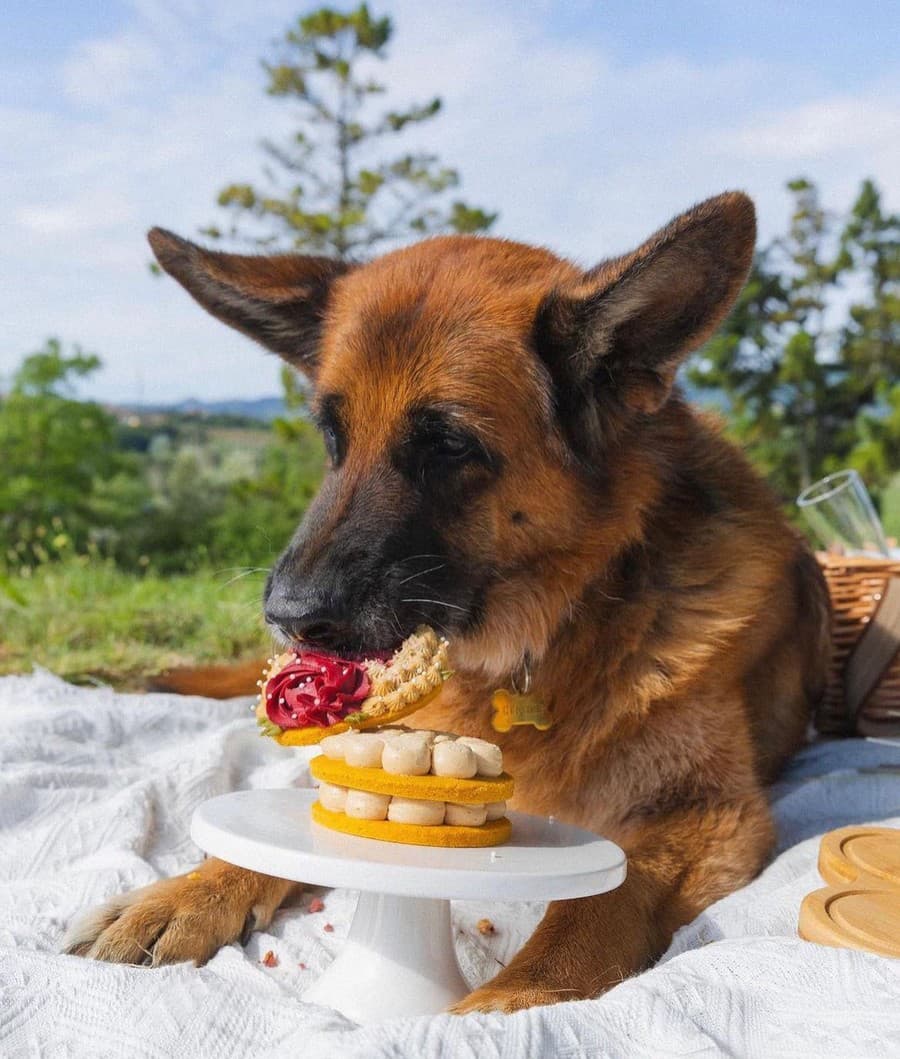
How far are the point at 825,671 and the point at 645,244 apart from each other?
6.49ft

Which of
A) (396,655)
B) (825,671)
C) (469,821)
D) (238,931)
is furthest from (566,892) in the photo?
(825,671)

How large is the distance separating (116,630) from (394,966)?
14.2ft

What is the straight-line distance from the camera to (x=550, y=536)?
7.68 ft

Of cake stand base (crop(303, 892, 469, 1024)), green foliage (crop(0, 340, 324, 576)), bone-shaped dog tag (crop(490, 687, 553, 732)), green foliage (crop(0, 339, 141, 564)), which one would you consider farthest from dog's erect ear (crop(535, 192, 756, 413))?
green foliage (crop(0, 339, 141, 564))

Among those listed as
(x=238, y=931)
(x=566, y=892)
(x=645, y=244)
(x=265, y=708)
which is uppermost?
(x=645, y=244)

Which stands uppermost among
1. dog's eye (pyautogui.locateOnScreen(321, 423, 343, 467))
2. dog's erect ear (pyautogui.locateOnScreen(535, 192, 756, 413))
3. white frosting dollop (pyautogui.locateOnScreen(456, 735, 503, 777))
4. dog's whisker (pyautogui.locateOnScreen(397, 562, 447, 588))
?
dog's erect ear (pyautogui.locateOnScreen(535, 192, 756, 413))

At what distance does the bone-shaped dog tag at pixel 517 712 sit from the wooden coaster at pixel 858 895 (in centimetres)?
66

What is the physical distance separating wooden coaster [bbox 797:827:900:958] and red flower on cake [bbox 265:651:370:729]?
2.87 feet

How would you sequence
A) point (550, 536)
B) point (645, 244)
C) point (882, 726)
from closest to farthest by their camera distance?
point (645, 244) → point (550, 536) → point (882, 726)

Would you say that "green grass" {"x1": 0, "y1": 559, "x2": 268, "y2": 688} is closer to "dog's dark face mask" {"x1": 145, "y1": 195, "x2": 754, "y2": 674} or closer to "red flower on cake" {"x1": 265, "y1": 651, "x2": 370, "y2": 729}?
"dog's dark face mask" {"x1": 145, "y1": 195, "x2": 754, "y2": 674}

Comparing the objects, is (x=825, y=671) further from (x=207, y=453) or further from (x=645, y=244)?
(x=207, y=453)

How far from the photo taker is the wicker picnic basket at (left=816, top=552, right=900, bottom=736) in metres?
3.49

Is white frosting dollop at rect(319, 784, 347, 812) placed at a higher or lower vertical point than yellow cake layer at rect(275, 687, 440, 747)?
lower

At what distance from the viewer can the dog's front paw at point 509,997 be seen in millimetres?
1658
